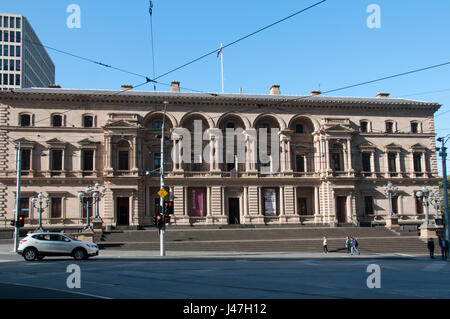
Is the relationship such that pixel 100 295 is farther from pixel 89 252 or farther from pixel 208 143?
pixel 208 143

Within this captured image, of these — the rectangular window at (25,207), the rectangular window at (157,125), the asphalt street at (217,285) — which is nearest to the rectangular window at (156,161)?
the rectangular window at (157,125)

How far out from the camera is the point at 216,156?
2098 inches

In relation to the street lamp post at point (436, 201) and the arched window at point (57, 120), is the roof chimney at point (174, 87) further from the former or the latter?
the street lamp post at point (436, 201)

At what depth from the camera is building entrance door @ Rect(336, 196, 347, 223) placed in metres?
54.2

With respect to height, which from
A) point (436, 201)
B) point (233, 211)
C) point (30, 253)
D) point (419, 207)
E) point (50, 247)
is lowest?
point (30, 253)

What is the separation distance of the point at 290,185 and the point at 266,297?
41840mm

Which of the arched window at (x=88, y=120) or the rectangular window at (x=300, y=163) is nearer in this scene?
the arched window at (x=88, y=120)

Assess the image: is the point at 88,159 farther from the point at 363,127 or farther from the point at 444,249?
the point at 444,249

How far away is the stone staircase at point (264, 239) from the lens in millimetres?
40031

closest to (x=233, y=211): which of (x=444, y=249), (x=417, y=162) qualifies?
(x=417, y=162)

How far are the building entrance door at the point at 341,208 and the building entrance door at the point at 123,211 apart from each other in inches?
915

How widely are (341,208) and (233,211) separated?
12.3 metres

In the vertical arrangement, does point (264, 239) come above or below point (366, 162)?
below

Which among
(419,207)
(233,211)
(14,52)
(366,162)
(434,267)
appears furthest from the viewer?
(14,52)
